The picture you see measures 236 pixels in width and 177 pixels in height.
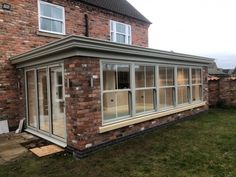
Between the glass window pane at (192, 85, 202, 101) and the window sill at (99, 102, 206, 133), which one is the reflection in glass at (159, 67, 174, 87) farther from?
the glass window pane at (192, 85, 202, 101)

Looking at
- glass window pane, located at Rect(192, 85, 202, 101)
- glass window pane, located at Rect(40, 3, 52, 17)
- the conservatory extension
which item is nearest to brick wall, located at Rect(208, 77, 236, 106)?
glass window pane, located at Rect(192, 85, 202, 101)

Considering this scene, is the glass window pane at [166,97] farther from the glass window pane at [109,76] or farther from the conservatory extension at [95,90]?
the glass window pane at [109,76]

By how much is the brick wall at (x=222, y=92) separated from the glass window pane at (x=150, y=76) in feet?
24.4

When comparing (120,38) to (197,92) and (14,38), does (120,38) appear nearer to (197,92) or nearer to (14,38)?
(197,92)

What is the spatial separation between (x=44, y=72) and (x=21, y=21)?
2951mm

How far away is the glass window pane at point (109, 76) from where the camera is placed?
6.34 meters

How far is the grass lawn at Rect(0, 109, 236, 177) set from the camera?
181 inches

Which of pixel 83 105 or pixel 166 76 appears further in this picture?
pixel 166 76

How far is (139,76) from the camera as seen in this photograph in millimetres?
7578

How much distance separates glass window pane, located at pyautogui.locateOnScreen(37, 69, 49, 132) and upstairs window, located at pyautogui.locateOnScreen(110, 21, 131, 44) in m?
6.53

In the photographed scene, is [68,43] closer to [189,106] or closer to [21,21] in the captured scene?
[21,21]

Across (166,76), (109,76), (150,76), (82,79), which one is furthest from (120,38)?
(82,79)

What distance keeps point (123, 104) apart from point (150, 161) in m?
2.28

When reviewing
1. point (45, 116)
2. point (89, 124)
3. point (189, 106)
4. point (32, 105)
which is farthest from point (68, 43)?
point (189, 106)
